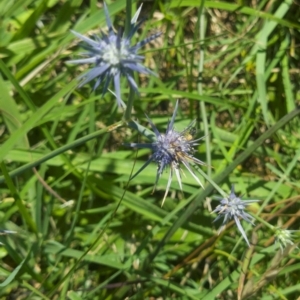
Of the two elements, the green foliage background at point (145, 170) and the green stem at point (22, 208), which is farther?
the green foliage background at point (145, 170)

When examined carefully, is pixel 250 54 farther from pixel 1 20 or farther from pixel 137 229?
pixel 1 20

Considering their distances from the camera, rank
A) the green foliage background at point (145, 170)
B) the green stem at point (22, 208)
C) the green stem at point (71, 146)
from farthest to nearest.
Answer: the green foliage background at point (145, 170)
the green stem at point (22, 208)
the green stem at point (71, 146)

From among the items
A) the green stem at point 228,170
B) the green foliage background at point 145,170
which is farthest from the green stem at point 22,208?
the green stem at point 228,170

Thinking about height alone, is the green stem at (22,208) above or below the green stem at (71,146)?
below

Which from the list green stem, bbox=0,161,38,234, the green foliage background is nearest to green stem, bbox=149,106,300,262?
the green foliage background

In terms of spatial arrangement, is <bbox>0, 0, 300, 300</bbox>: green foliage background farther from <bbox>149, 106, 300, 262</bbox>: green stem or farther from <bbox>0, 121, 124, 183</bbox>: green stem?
<bbox>0, 121, 124, 183</bbox>: green stem

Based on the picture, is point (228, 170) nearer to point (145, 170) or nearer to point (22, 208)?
point (145, 170)

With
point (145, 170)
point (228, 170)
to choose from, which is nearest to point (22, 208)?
point (145, 170)

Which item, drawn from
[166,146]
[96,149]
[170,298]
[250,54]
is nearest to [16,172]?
[166,146]

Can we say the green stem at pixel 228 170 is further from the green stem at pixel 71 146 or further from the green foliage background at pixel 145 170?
the green stem at pixel 71 146
